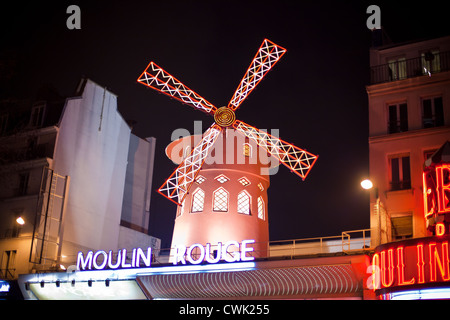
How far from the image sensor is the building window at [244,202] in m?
18.6

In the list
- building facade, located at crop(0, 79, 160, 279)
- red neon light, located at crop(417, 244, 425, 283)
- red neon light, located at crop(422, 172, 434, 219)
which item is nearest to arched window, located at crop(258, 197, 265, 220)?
building facade, located at crop(0, 79, 160, 279)

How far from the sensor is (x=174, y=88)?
762 inches

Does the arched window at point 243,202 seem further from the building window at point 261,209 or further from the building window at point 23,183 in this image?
the building window at point 23,183

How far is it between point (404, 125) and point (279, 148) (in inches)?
193

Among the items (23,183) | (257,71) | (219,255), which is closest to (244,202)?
(219,255)

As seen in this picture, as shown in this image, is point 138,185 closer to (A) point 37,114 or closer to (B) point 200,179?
(A) point 37,114

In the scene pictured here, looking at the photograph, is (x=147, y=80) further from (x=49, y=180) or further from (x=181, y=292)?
(x=181, y=292)

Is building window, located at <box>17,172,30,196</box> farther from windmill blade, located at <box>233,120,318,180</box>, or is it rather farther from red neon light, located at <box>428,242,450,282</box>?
red neon light, located at <box>428,242,450,282</box>

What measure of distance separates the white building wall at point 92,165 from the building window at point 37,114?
49.1 inches
